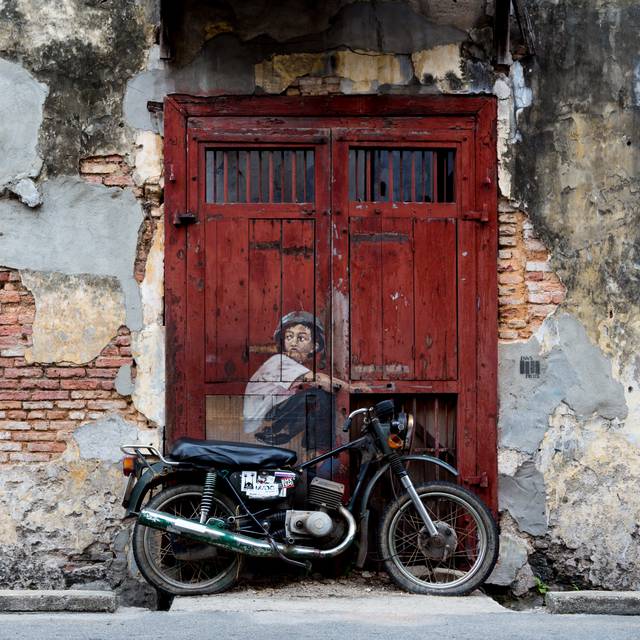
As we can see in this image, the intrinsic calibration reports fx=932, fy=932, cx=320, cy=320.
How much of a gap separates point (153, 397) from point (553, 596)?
2688 mm

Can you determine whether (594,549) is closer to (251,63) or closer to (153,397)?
(153,397)

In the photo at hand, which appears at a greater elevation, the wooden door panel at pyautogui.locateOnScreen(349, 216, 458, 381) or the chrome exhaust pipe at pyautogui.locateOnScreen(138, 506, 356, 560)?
the wooden door panel at pyautogui.locateOnScreen(349, 216, 458, 381)

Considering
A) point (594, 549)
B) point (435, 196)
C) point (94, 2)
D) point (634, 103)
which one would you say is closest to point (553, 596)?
point (594, 549)

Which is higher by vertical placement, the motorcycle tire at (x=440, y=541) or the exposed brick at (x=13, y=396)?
the exposed brick at (x=13, y=396)

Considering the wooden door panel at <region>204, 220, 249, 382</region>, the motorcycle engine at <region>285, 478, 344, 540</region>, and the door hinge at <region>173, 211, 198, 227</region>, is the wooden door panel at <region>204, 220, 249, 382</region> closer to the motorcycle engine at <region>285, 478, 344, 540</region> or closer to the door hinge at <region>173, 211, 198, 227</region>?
the door hinge at <region>173, 211, 198, 227</region>

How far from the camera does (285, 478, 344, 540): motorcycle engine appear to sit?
5430 mm

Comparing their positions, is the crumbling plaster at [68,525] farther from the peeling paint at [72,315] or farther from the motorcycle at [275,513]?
the peeling paint at [72,315]

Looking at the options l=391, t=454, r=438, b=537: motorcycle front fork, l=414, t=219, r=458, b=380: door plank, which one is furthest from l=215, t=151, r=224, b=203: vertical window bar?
l=391, t=454, r=438, b=537: motorcycle front fork

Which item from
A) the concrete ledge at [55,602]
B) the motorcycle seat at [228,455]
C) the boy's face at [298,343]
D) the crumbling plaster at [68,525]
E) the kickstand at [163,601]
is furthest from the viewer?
the boy's face at [298,343]

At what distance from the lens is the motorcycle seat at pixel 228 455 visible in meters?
5.42

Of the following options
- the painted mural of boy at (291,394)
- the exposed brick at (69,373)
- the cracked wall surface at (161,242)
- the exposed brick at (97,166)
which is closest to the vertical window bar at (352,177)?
the cracked wall surface at (161,242)

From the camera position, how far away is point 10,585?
19.0ft

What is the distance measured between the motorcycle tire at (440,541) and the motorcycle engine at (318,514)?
33cm

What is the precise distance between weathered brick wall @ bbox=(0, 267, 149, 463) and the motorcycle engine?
1.18m
